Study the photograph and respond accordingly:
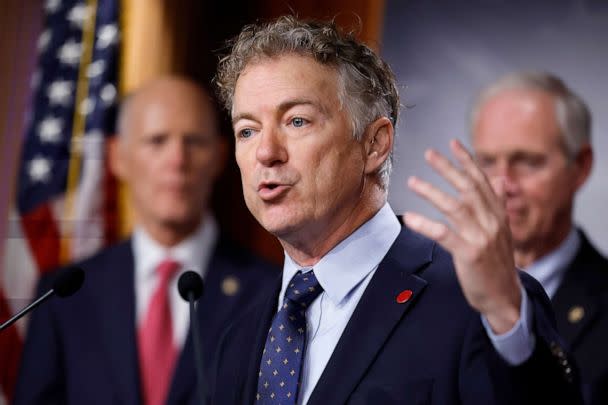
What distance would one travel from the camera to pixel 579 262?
3049 millimetres

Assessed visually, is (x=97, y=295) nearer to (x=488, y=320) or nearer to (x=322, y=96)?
(x=322, y=96)

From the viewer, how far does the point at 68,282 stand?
6.08 feet

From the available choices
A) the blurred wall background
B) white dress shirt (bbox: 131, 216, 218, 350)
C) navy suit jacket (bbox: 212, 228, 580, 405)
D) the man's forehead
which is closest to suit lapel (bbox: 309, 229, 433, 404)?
navy suit jacket (bbox: 212, 228, 580, 405)

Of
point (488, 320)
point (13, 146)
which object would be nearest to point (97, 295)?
point (13, 146)

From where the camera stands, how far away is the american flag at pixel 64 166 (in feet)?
14.0

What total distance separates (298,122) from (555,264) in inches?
62.9

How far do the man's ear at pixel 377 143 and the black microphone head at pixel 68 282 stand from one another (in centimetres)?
62

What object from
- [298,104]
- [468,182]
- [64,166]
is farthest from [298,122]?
[64,166]

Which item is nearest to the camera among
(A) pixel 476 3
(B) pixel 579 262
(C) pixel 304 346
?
(C) pixel 304 346

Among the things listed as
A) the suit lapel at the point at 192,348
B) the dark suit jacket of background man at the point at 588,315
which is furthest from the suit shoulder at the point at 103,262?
the dark suit jacket of background man at the point at 588,315

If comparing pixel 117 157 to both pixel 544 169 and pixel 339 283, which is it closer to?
pixel 544 169

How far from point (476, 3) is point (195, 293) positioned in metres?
2.38

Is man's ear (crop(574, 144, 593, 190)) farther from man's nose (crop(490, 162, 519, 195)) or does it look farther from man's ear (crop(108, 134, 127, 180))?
man's ear (crop(108, 134, 127, 180))

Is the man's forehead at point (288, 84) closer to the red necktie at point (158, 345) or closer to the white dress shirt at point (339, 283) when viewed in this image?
the white dress shirt at point (339, 283)
